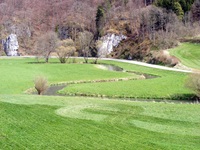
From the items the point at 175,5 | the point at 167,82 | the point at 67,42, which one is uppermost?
the point at 175,5

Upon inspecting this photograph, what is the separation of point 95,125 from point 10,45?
115 meters

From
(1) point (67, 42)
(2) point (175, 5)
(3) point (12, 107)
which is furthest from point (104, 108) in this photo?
→ (2) point (175, 5)

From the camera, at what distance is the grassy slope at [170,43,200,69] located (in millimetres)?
61625

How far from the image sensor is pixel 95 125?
1600 centimetres

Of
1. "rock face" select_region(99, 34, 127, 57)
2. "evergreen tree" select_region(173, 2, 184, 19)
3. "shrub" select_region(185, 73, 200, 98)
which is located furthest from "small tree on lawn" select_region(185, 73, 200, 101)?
"rock face" select_region(99, 34, 127, 57)

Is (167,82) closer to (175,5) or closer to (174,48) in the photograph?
(174,48)

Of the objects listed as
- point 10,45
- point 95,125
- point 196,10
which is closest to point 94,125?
point 95,125

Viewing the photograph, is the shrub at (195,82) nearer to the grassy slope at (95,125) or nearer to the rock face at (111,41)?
the grassy slope at (95,125)

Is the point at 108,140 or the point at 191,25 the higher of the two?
the point at 191,25

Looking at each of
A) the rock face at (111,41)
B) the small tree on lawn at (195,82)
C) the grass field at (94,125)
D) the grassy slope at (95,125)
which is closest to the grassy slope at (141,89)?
the small tree on lawn at (195,82)

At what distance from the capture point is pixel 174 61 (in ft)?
212

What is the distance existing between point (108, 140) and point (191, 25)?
8902 cm

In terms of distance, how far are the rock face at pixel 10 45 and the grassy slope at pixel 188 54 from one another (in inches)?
2897

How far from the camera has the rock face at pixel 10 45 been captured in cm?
12331
